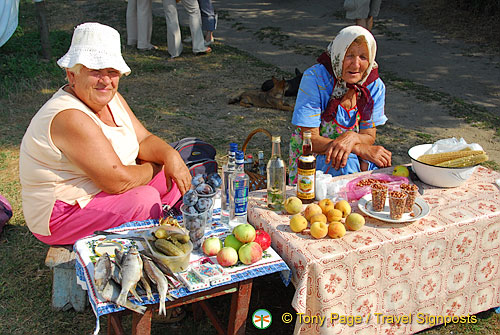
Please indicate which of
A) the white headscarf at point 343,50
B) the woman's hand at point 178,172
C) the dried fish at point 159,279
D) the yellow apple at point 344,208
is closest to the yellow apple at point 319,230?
Result: the yellow apple at point 344,208

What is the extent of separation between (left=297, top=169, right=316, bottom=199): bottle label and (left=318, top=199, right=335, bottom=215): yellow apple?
102 millimetres

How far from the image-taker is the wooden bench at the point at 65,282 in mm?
2922

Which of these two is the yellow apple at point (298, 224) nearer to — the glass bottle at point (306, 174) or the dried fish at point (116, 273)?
the glass bottle at point (306, 174)

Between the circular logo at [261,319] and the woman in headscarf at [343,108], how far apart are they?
85 cm

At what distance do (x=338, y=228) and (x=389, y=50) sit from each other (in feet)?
25.1

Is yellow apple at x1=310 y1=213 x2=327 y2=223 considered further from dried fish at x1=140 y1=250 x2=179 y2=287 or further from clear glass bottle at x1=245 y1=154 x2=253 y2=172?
clear glass bottle at x1=245 y1=154 x2=253 y2=172

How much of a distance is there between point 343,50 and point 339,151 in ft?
2.09

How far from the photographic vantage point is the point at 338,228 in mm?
2410

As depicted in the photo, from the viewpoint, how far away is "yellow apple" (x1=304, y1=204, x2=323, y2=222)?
255 cm

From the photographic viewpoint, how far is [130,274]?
6.79 ft

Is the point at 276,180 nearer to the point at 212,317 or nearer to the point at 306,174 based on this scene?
the point at 306,174

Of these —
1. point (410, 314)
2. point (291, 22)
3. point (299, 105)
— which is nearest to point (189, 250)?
point (410, 314)

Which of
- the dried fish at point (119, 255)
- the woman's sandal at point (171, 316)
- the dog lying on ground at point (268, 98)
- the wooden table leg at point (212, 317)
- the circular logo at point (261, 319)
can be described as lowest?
the woman's sandal at point (171, 316)

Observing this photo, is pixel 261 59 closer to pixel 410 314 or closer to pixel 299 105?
pixel 299 105
